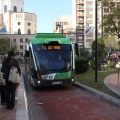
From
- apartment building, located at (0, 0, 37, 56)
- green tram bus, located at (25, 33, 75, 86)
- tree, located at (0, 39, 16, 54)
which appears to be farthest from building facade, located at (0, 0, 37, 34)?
green tram bus, located at (25, 33, 75, 86)

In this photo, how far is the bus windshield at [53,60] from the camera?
17.0 m

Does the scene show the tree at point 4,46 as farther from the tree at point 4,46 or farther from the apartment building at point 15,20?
the apartment building at point 15,20

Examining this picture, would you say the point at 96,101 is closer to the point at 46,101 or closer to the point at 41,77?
the point at 46,101

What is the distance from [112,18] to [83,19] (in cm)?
9921

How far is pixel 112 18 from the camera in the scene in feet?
60.3

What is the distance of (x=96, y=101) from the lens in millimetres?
12859

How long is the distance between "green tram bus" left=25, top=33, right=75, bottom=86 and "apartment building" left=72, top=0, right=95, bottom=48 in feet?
301

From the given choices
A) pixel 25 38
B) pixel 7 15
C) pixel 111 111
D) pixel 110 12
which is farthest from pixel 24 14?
pixel 111 111

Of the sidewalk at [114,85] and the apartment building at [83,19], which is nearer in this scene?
the sidewalk at [114,85]

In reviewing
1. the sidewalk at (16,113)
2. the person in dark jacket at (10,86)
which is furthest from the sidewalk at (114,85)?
the person in dark jacket at (10,86)

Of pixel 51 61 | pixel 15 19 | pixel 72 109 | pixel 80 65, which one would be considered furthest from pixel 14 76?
pixel 15 19

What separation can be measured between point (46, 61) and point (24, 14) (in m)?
125

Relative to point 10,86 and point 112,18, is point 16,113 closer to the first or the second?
point 10,86

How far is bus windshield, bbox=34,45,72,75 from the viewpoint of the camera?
17.0 metres
